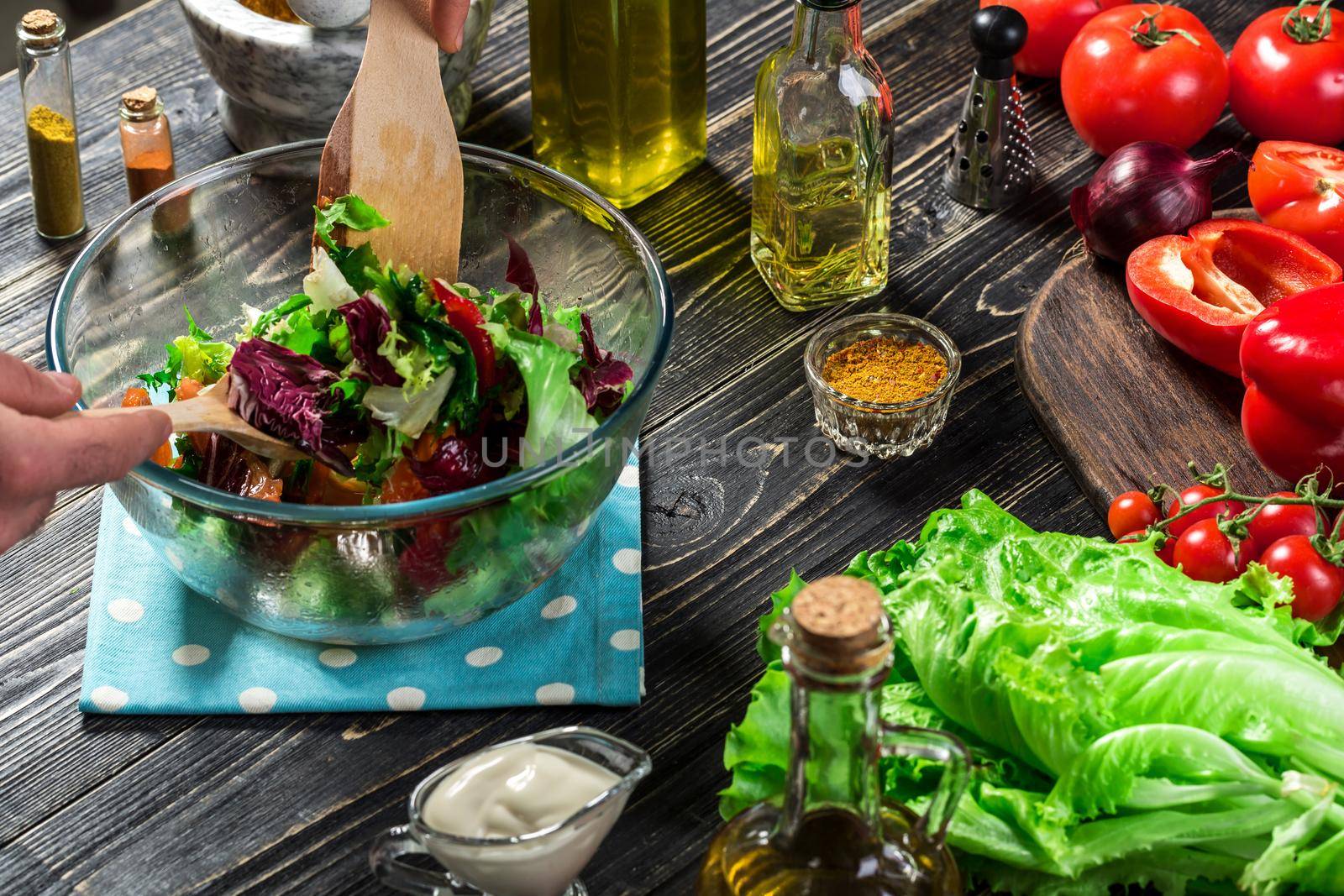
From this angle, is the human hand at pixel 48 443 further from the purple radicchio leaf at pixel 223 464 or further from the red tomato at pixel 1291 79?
the red tomato at pixel 1291 79

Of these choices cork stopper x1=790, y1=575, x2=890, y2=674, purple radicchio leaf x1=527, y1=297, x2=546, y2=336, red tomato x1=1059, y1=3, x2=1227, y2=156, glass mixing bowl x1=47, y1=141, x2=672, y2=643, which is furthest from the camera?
red tomato x1=1059, y1=3, x2=1227, y2=156

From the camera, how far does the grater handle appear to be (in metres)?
1.66

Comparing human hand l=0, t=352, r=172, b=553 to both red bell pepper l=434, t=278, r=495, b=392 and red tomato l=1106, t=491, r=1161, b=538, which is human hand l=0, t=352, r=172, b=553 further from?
red tomato l=1106, t=491, r=1161, b=538

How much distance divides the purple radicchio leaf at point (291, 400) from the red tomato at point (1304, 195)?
1091 mm

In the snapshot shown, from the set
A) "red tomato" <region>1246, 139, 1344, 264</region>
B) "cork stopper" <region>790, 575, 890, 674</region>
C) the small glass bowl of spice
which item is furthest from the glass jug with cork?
"red tomato" <region>1246, 139, 1344, 264</region>

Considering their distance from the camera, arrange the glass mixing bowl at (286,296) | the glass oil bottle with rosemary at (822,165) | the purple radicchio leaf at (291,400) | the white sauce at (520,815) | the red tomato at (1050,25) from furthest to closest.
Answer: the red tomato at (1050,25) < the glass oil bottle with rosemary at (822,165) < the purple radicchio leaf at (291,400) < the glass mixing bowl at (286,296) < the white sauce at (520,815)

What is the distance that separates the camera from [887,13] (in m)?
2.09

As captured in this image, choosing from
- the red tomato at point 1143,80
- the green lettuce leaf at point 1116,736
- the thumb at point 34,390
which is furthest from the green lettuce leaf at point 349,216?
the red tomato at point 1143,80

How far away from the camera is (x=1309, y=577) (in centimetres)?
121

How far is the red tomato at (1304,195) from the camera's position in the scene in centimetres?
163

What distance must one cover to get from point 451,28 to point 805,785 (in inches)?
33.5

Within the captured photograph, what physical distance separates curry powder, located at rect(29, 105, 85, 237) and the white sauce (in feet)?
3.44

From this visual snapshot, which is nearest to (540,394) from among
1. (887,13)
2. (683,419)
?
(683,419)

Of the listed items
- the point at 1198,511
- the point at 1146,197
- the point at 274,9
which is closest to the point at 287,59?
the point at 274,9
